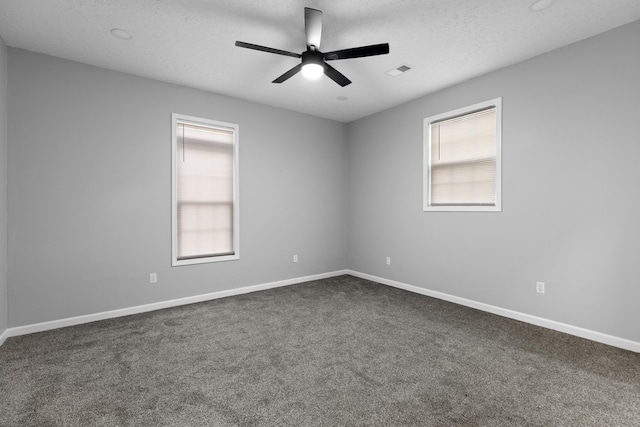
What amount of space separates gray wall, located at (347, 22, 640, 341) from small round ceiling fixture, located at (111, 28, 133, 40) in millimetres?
3611

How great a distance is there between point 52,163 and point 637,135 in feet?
18.3

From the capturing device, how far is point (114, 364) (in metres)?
2.36

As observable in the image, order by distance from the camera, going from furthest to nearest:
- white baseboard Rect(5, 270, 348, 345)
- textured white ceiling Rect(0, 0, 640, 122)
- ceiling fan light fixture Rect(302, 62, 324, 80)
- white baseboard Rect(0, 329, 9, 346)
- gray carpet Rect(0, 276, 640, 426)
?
white baseboard Rect(5, 270, 348, 345), white baseboard Rect(0, 329, 9, 346), ceiling fan light fixture Rect(302, 62, 324, 80), textured white ceiling Rect(0, 0, 640, 122), gray carpet Rect(0, 276, 640, 426)

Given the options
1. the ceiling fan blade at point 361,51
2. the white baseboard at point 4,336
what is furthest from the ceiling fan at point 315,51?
the white baseboard at point 4,336

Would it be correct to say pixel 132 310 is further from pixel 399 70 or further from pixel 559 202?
pixel 559 202

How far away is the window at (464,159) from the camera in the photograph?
357 centimetres

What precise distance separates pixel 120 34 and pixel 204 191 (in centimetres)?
194

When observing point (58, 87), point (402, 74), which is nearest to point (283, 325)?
point (402, 74)

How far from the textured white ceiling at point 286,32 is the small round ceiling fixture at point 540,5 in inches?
1.5

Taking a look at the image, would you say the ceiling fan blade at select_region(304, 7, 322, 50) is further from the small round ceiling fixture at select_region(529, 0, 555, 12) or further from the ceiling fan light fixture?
the small round ceiling fixture at select_region(529, 0, 555, 12)

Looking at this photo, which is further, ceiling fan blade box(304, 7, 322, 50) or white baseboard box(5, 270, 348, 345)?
white baseboard box(5, 270, 348, 345)

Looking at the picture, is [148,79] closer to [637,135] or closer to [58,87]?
[58,87]

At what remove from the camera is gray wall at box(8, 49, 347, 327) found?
3.01m

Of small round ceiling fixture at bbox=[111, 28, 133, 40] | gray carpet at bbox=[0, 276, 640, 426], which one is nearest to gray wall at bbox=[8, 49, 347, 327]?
gray carpet at bbox=[0, 276, 640, 426]
